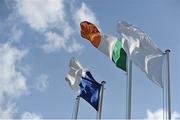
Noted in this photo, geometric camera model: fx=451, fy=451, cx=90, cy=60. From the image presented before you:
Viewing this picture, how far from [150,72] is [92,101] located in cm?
734

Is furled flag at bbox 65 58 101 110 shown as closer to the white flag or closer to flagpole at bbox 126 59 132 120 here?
the white flag

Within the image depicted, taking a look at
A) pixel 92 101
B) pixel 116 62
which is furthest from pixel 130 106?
pixel 92 101

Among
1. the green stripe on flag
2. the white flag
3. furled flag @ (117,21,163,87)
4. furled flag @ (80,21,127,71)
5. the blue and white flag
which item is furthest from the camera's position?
the white flag

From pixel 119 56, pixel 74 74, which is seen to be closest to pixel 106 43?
pixel 119 56

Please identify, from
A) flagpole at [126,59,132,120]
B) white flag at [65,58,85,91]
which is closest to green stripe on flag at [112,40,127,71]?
flagpole at [126,59,132,120]

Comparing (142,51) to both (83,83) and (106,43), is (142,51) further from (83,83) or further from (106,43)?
(83,83)

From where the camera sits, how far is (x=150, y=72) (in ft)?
70.6

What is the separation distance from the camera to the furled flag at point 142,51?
21.6 metres

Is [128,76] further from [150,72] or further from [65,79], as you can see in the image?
[65,79]

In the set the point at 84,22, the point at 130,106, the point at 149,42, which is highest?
the point at 84,22

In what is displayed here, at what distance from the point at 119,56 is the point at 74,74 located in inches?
259

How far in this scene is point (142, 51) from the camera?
74.7 ft

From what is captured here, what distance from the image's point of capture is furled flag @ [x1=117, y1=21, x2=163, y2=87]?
21562 mm

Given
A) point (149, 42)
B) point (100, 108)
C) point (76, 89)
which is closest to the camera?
point (149, 42)
